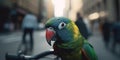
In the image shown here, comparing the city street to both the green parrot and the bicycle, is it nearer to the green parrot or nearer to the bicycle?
A: the bicycle

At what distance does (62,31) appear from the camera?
2.29 m

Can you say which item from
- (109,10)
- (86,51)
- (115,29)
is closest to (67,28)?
(86,51)

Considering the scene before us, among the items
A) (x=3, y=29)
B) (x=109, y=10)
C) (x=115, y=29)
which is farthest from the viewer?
(x=3, y=29)

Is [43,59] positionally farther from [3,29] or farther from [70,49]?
[3,29]

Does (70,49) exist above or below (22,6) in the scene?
below

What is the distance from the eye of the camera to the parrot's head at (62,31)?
2.20 metres

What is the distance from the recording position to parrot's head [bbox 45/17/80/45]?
2.20 m

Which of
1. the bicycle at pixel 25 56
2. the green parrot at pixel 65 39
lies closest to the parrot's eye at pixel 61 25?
the green parrot at pixel 65 39

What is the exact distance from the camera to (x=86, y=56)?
8.01 ft

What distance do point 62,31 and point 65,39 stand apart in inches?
2.3

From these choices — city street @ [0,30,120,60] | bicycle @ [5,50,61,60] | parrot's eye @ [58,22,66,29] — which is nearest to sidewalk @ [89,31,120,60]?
city street @ [0,30,120,60]

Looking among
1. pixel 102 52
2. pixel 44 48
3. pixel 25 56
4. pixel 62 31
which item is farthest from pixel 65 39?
pixel 102 52

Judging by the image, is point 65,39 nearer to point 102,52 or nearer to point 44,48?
point 44,48

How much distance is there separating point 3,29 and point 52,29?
28937 millimetres
